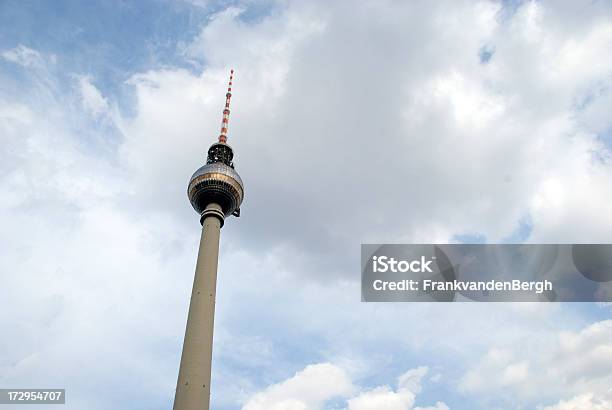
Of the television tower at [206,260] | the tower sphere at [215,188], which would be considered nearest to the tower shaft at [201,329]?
the television tower at [206,260]

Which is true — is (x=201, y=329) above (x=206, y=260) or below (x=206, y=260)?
below

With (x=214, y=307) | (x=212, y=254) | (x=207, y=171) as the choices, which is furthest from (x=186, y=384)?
(x=207, y=171)

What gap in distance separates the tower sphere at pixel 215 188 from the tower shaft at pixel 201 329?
13.0ft

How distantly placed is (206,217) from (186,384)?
33.0 meters

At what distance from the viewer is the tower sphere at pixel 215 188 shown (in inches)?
3875

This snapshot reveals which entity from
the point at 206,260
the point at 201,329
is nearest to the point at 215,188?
the point at 206,260

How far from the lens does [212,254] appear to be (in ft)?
293

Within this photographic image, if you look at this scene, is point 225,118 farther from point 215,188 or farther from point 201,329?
point 201,329

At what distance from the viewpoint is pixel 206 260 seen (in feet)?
287

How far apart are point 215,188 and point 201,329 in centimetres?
2912

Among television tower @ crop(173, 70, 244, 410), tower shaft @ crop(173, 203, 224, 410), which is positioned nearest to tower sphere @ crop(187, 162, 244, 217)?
television tower @ crop(173, 70, 244, 410)

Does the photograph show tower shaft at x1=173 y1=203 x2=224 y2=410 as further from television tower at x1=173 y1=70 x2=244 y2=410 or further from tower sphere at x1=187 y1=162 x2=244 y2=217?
tower sphere at x1=187 y1=162 x2=244 y2=217

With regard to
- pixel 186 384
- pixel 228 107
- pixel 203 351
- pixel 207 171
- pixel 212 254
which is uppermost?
pixel 228 107

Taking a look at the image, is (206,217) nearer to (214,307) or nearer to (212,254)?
(212,254)
